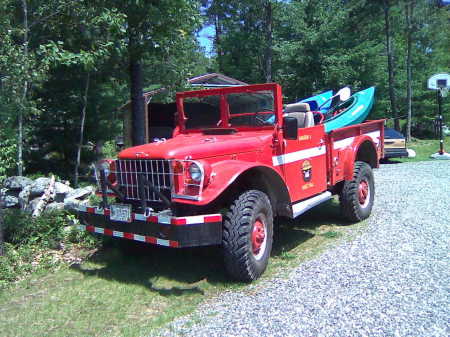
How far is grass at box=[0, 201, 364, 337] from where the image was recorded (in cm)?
388

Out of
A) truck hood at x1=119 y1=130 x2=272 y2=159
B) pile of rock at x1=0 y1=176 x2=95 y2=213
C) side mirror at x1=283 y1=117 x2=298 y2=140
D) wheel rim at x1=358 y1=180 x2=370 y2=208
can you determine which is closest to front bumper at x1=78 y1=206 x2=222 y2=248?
truck hood at x1=119 y1=130 x2=272 y2=159

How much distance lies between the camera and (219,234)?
429cm

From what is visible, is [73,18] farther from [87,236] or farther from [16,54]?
[87,236]

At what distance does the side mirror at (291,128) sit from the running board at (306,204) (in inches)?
34.3

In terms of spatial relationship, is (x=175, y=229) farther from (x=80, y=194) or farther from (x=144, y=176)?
(x=80, y=194)

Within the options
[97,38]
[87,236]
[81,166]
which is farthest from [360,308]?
[81,166]

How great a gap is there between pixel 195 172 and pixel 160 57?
5.79 meters

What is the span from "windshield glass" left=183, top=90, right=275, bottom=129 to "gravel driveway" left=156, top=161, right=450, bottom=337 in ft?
6.19

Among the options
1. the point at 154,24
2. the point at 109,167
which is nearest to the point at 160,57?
the point at 154,24

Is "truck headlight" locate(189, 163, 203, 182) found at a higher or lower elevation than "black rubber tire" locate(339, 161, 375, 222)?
higher

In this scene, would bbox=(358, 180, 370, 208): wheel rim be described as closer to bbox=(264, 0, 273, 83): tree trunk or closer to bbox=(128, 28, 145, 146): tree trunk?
bbox=(128, 28, 145, 146): tree trunk

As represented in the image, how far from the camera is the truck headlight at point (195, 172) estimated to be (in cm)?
424

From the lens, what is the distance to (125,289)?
460 cm

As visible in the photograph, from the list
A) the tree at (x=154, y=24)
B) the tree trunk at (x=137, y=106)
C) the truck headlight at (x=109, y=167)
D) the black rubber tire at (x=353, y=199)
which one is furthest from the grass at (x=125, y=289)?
the tree trunk at (x=137, y=106)
